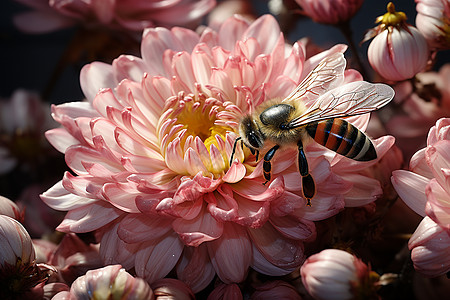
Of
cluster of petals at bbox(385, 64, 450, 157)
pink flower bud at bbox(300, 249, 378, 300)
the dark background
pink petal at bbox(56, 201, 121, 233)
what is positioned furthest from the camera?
the dark background

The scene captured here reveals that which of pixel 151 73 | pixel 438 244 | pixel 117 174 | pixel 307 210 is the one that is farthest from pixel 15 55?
pixel 438 244

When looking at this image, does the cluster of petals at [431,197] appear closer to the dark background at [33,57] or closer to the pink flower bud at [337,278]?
the pink flower bud at [337,278]

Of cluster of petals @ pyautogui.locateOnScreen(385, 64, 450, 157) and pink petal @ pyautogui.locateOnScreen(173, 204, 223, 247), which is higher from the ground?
pink petal @ pyautogui.locateOnScreen(173, 204, 223, 247)

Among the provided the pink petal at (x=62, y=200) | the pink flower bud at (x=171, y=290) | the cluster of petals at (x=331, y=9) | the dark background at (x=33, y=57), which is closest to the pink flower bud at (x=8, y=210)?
the pink petal at (x=62, y=200)

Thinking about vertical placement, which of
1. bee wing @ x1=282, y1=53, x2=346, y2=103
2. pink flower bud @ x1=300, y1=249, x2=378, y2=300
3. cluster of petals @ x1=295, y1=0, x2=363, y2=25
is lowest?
pink flower bud @ x1=300, y1=249, x2=378, y2=300

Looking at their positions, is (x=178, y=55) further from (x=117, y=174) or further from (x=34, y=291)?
(x=34, y=291)

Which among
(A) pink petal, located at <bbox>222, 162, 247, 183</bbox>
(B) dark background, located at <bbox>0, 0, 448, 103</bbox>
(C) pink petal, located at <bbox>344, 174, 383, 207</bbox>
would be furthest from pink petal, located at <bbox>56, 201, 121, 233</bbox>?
(B) dark background, located at <bbox>0, 0, 448, 103</bbox>

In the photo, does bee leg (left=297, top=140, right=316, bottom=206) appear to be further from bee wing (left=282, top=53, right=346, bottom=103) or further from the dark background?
the dark background
